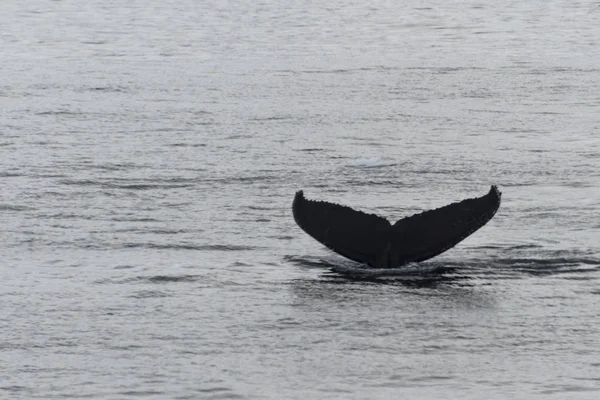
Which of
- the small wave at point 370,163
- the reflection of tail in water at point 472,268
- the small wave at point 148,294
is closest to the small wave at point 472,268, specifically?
the reflection of tail in water at point 472,268

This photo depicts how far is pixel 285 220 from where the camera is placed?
1730 centimetres

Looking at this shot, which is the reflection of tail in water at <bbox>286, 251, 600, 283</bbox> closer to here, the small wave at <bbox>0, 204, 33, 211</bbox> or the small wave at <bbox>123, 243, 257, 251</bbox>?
the small wave at <bbox>123, 243, 257, 251</bbox>

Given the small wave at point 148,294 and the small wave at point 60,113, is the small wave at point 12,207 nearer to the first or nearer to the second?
the small wave at point 148,294

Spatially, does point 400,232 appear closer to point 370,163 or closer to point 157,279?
point 157,279

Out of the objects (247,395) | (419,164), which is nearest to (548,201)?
(419,164)

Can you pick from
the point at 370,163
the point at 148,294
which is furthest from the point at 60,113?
the point at 148,294

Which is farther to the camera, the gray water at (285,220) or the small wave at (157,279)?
the small wave at (157,279)

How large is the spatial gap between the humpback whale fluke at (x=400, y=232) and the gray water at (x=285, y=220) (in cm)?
24

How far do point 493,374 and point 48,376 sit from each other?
3.63m

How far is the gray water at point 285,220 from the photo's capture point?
459 inches

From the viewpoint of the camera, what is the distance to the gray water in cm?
1166

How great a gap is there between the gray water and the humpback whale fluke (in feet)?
0.80

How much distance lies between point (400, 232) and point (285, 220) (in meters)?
2.94

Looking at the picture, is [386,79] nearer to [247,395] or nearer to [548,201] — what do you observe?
[548,201]
